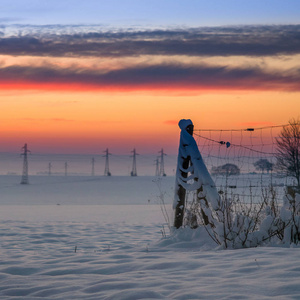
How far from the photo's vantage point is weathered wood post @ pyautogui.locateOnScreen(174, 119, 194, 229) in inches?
428

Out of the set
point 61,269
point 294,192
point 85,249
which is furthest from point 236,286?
point 85,249

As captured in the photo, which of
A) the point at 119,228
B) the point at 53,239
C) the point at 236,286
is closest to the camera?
the point at 236,286

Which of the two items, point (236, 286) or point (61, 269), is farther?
point (61, 269)

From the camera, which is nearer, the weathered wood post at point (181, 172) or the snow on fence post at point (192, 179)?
the snow on fence post at point (192, 179)

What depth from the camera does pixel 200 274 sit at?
19.6 ft

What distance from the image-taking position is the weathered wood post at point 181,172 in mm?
10859

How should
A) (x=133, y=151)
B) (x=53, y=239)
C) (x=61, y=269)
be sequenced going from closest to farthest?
(x=61, y=269), (x=53, y=239), (x=133, y=151)

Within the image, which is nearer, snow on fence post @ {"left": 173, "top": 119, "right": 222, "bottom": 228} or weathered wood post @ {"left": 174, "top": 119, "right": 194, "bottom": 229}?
snow on fence post @ {"left": 173, "top": 119, "right": 222, "bottom": 228}

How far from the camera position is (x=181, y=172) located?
430 inches

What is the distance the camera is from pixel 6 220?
17.8 meters

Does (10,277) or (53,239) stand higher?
(10,277)

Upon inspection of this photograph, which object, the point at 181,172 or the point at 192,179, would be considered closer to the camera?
the point at 192,179

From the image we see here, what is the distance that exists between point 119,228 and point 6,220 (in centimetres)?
487

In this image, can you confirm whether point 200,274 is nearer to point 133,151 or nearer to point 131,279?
point 131,279
